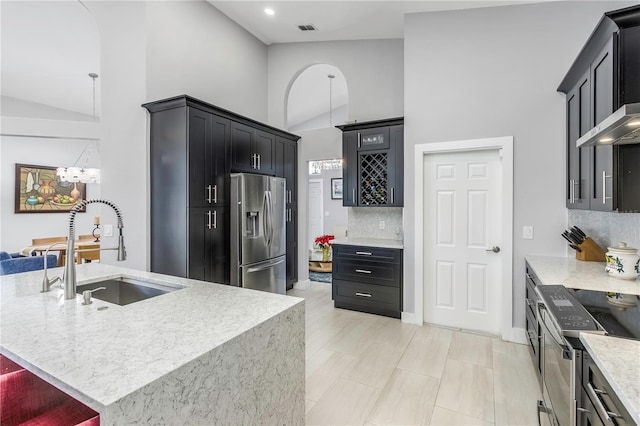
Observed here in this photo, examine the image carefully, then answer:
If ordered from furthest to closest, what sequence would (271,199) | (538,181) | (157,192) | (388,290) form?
(271,199), (388,290), (157,192), (538,181)

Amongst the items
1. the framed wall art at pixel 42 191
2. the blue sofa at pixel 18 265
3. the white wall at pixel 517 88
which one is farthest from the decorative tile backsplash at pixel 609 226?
the framed wall art at pixel 42 191

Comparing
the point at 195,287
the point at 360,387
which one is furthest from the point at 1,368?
the point at 360,387

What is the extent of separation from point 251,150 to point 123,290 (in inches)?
96.3

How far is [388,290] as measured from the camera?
3889 mm

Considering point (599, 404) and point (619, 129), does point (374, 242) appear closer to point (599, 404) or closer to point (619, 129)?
point (619, 129)

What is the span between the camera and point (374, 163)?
164 inches

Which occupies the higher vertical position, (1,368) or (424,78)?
(424,78)

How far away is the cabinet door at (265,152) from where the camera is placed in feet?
14.2

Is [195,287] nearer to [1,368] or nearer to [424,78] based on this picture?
[1,368]

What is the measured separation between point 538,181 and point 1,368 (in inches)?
169

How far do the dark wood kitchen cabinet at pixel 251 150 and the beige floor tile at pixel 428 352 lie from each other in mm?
2856

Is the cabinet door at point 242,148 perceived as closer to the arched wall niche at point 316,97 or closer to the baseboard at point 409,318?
the arched wall niche at point 316,97

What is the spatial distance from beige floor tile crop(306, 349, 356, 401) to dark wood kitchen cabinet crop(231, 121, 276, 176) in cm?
245

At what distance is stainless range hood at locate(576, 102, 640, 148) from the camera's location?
4.29 feet
